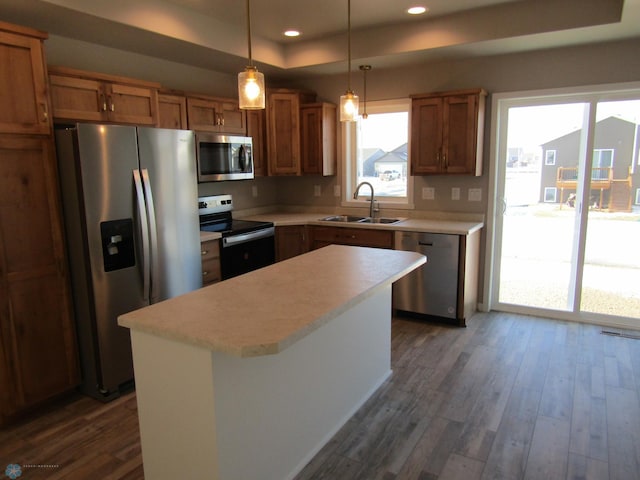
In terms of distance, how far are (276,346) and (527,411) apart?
77.1 inches

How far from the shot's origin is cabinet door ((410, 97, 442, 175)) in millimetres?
4059

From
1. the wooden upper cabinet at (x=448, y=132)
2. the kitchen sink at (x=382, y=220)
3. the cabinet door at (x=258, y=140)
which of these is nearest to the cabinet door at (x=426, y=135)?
the wooden upper cabinet at (x=448, y=132)

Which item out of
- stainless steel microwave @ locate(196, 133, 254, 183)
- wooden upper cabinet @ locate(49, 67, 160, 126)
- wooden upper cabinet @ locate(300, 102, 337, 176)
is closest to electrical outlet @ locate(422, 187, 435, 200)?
wooden upper cabinet @ locate(300, 102, 337, 176)

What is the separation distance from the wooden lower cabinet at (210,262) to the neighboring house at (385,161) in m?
2.03

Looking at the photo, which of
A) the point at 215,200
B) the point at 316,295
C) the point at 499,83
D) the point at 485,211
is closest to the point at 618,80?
the point at 499,83

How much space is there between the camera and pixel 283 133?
184 inches

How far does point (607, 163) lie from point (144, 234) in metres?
3.80

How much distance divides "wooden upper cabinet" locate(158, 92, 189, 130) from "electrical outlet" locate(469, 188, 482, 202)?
2694mm

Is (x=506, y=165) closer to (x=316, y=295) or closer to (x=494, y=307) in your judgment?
(x=494, y=307)

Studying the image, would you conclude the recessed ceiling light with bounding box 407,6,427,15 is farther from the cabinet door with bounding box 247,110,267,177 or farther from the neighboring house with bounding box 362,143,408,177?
the cabinet door with bounding box 247,110,267,177

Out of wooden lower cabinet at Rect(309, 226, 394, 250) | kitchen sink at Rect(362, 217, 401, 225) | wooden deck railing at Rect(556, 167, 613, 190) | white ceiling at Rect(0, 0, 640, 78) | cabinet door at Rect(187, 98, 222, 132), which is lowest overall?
wooden lower cabinet at Rect(309, 226, 394, 250)

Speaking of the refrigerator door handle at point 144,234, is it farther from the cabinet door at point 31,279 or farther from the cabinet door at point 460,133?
the cabinet door at point 460,133

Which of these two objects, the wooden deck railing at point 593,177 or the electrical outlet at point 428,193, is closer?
the wooden deck railing at point 593,177

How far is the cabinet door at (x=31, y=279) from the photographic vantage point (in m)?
2.49
